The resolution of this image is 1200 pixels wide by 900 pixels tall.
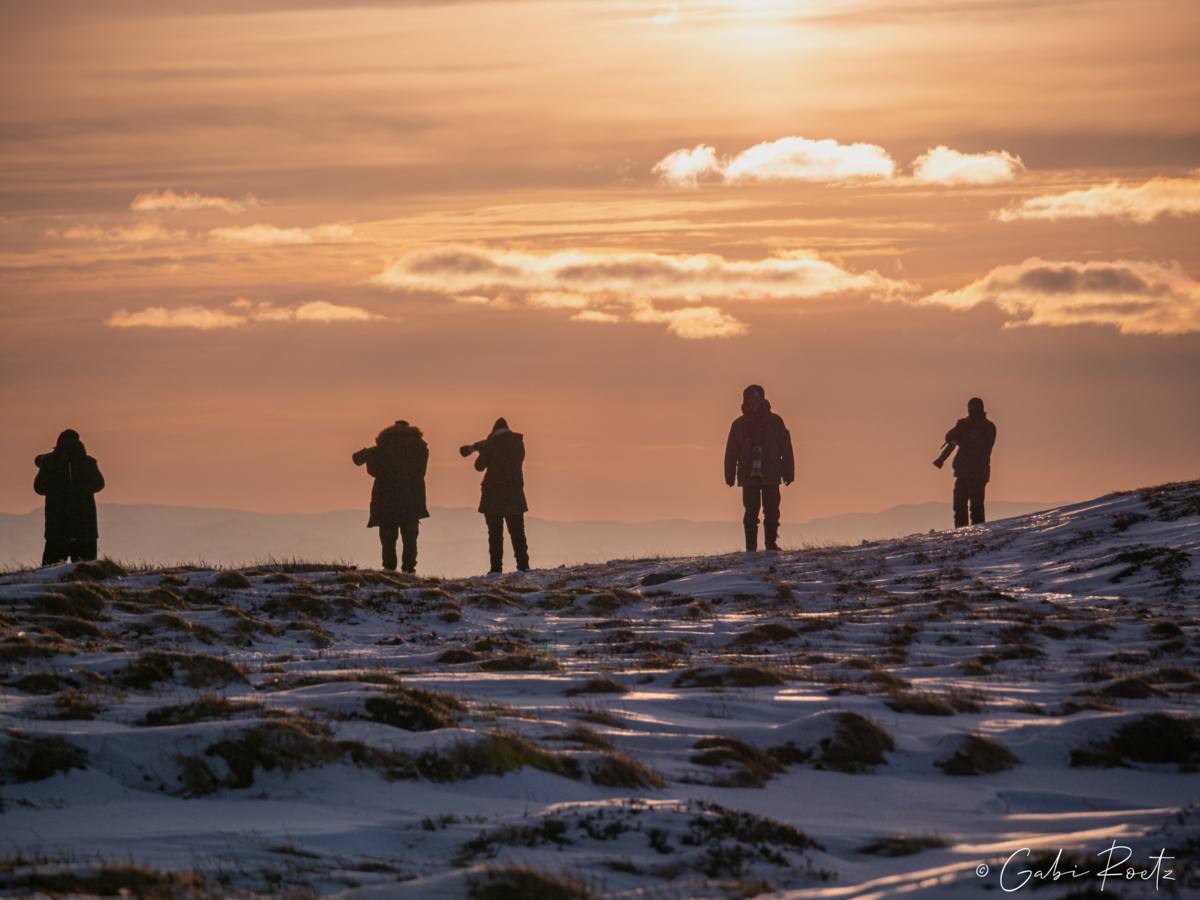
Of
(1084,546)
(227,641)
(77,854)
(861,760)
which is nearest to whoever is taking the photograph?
(77,854)

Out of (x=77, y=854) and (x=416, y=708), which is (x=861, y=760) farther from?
(x=77, y=854)

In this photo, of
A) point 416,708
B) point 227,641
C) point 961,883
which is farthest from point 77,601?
point 961,883

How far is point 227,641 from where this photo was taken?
15766 millimetres

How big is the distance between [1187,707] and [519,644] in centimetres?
689

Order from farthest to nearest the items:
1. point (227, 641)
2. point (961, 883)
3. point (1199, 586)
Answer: point (1199, 586) → point (227, 641) → point (961, 883)

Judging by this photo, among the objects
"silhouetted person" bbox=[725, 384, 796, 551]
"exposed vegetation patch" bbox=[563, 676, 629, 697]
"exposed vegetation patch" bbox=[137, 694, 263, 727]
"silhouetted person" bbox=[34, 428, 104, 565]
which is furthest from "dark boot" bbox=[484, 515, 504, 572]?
"exposed vegetation patch" bbox=[137, 694, 263, 727]

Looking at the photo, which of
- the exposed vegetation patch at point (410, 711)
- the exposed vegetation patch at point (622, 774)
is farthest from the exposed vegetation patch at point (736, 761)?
the exposed vegetation patch at point (410, 711)

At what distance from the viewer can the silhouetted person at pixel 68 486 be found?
23.8m

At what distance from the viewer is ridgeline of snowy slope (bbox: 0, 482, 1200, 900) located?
7582 mm

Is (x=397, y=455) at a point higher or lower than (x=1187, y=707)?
higher

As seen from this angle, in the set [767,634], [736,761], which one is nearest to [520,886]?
[736,761]

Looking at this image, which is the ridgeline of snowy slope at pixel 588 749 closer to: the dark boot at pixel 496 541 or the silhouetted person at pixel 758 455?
the silhouetted person at pixel 758 455

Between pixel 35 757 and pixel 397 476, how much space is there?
17.9m

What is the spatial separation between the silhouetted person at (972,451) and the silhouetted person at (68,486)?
1535 cm
